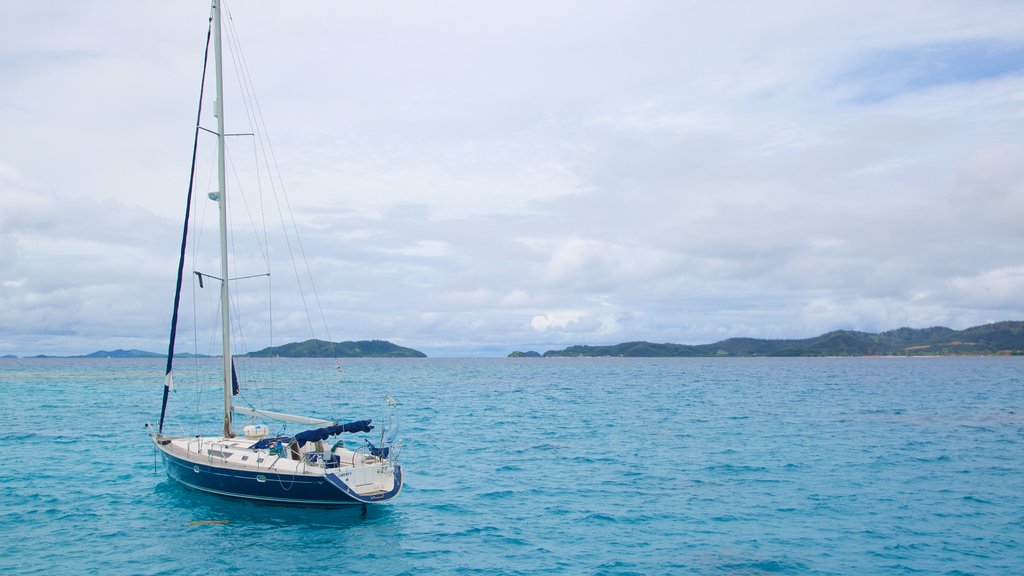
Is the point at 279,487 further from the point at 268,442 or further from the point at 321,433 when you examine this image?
the point at 268,442

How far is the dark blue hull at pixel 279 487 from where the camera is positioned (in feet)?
80.1

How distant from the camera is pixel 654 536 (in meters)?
23.2

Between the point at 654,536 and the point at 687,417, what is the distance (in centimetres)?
3629

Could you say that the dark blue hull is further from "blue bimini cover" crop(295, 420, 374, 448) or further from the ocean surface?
"blue bimini cover" crop(295, 420, 374, 448)

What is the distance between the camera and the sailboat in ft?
→ 81.0

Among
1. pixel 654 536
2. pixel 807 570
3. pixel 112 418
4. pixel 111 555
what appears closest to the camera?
pixel 807 570

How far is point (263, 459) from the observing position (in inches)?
1024

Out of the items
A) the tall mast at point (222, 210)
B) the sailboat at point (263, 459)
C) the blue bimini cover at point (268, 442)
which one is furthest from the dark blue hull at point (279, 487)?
the tall mast at point (222, 210)

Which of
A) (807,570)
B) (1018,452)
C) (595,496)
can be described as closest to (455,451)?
(595,496)

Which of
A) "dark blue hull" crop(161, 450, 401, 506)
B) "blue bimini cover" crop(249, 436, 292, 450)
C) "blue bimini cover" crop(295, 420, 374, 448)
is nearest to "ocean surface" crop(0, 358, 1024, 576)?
"dark blue hull" crop(161, 450, 401, 506)

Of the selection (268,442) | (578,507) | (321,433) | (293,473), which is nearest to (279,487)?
(293,473)

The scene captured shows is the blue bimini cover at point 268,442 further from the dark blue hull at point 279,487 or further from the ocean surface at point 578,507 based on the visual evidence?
the ocean surface at point 578,507

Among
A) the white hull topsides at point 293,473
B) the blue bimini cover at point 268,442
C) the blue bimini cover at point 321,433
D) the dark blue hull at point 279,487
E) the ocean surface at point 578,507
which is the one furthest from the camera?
the blue bimini cover at point 268,442

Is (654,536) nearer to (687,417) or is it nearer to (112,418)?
(687,417)
